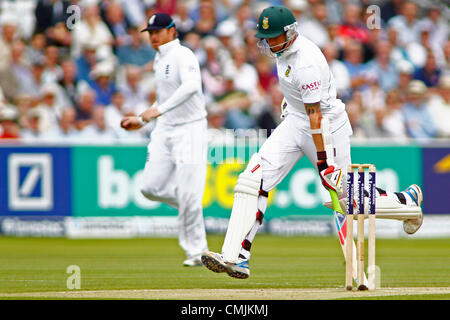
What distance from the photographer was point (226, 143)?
639 inches

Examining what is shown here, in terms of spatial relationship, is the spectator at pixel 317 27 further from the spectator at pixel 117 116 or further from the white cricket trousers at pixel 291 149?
the white cricket trousers at pixel 291 149

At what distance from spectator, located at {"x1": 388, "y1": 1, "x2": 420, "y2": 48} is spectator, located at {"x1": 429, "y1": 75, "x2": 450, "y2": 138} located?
1.83m

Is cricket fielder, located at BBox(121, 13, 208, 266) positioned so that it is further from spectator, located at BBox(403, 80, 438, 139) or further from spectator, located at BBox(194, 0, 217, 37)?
spectator, located at BBox(403, 80, 438, 139)

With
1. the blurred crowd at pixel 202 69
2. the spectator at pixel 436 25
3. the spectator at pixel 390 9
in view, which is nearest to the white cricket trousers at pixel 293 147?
the blurred crowd at pixel 202 69

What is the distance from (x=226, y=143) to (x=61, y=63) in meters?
3.95

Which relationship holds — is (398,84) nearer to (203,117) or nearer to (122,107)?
(122,107)

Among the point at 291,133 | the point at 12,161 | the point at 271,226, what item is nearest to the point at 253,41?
the point at 271,226

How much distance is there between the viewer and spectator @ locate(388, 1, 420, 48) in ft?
66.5

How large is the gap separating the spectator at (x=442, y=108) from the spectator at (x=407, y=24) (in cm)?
183

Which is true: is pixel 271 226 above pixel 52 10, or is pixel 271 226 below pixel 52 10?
below

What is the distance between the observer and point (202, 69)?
59.9ft

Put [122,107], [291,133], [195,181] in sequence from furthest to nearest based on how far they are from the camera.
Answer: [122,107] < [195,181] < [291,133]

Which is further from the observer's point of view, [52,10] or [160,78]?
[52,10]

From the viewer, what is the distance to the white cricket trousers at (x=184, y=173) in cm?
1112
